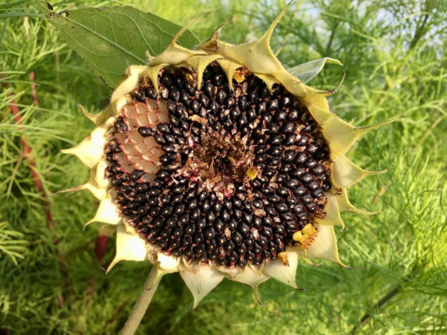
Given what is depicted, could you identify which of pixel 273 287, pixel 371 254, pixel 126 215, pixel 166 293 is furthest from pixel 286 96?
pixel 166 293

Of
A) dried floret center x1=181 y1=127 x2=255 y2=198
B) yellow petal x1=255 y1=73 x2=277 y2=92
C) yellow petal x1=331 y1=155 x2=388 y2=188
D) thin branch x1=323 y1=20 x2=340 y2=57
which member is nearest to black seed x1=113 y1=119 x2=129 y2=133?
dried floret center x1=181 y1=127 x2=255 y2=198

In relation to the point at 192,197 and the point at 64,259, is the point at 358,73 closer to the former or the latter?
the point at 192,197

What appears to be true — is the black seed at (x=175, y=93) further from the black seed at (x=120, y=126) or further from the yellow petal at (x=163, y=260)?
the yellow petal at (x=163, y=260)

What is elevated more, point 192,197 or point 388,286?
point 192,197

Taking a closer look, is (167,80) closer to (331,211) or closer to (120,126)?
(120,126)

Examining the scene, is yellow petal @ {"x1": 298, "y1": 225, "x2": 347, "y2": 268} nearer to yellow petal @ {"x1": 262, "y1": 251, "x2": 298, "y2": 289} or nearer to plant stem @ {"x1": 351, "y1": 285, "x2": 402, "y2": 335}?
yellow petal @ {"x1": 262, "y1": 251, "x2": 298, "y2": 289}
